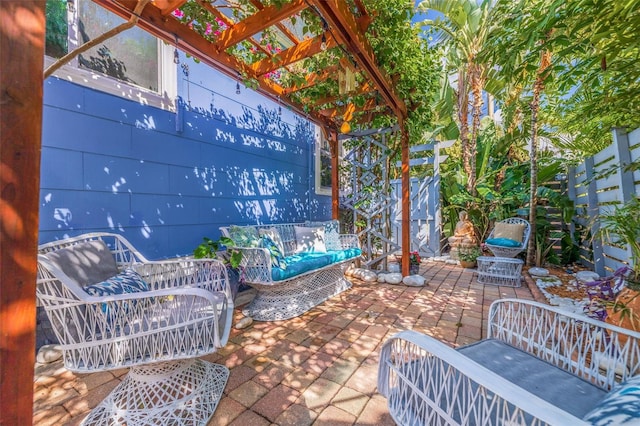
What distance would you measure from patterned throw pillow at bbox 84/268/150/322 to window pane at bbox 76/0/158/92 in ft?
5.99

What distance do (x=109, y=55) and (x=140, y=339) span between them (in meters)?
2.51

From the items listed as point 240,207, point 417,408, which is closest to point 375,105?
point 240,207

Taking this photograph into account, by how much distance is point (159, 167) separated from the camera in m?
2.64

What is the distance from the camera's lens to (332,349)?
2.11 meters

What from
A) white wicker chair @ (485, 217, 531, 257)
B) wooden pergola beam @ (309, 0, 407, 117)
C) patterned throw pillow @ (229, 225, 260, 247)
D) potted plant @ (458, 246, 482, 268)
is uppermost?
wooden pergola beam @ (309, 0, 407, 117)

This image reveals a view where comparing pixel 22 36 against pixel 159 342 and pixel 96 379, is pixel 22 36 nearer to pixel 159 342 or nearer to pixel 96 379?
pixel 159 342

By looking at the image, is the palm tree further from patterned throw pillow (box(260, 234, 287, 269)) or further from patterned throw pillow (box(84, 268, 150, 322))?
patterned throw pillow (box(84, 268, 150, 322))

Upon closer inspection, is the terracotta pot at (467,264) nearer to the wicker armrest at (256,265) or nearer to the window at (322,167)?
the window at (322,167)

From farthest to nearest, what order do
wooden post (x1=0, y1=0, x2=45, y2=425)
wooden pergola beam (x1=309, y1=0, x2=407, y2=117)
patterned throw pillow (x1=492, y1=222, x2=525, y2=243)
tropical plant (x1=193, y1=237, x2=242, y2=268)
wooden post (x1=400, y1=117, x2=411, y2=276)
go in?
patterned throw pillow (x1=492, y1=222, x2=525, y2=243) → wooden post (x1=400, y1=117, x2=411, y2=276) → tropical plant (x1=193, y1=237, x2=242, y2=268) → wooden pergola beam (x1=309, y1=0, x2=407, y2=117) → wooden post (x1=0, y1=0, x2=45, y2=425)

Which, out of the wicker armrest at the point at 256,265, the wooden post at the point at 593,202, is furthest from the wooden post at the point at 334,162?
the wooden post at the point at 593,202

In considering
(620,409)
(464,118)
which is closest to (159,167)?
(620,409)

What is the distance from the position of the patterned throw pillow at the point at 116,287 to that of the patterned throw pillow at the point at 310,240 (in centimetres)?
204

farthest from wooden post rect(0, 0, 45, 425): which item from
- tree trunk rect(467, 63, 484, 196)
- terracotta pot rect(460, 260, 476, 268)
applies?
tree trunk rect(467, 63, 484, 196)

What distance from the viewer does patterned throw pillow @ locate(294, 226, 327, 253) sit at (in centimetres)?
361
